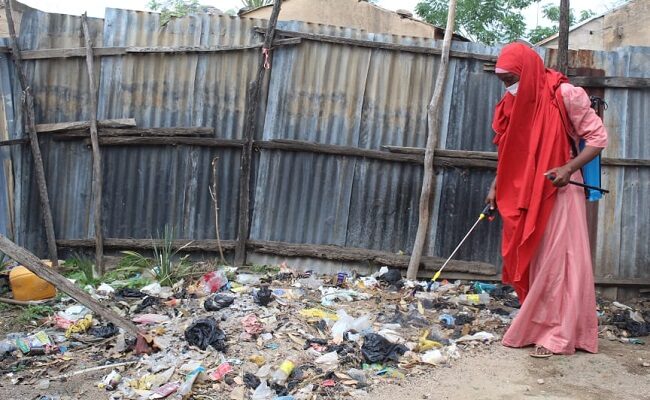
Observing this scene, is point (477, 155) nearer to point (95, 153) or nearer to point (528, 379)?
point (528, 379)

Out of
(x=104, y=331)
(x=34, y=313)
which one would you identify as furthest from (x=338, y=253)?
(x=34, y=313)

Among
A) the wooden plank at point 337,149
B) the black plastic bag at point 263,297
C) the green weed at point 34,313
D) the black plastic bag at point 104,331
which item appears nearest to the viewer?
the black plastic bag at point 104,331

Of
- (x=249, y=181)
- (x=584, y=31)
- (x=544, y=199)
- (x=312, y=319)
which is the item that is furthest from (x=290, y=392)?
(x=584, y=31)

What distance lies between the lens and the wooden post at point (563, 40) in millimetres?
5598

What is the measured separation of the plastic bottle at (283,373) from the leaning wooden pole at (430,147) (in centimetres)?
225

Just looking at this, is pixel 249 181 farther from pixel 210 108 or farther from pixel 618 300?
pixel 618 300

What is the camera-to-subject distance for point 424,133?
5.85 m

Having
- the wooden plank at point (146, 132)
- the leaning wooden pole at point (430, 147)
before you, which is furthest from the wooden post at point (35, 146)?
the leaning wooden pole at point (430, 147)

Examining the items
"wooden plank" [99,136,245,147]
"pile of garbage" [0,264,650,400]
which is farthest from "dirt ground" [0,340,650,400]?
"wooden plank" [99,136,245,147]

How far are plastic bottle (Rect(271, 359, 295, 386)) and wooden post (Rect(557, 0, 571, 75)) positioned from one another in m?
3.63

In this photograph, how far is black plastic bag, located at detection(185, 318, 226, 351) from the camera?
163 inches

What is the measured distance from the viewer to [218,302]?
4969 millimetres

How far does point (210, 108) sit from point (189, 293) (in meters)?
1.73

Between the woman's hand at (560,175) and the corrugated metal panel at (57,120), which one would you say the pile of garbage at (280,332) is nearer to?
the corrugated metal panel at (57,120)
